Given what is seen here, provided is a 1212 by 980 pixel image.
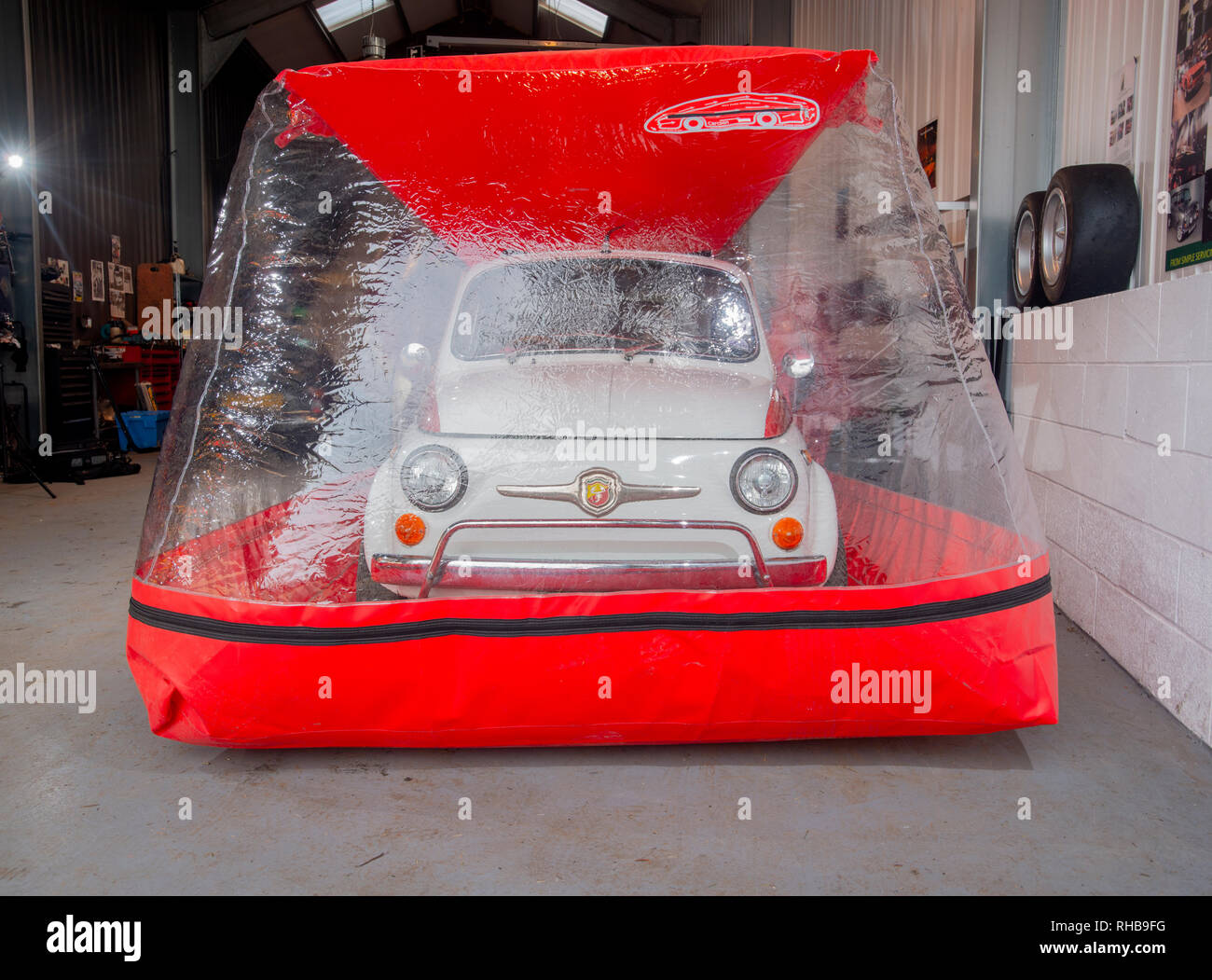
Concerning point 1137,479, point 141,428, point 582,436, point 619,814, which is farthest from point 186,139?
point 619,814

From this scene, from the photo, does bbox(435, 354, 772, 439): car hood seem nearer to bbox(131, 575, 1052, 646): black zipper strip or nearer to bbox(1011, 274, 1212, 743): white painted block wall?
bbox(131, 575, 1052, 646): black zipper strip

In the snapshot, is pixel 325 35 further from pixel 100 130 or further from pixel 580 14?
pixel 100 130

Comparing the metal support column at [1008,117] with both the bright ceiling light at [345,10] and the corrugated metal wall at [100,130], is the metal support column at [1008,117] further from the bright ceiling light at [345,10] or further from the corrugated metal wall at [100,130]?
the bright ceiling light at [345,10]

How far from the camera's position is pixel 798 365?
2467mm

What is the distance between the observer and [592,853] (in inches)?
65.2

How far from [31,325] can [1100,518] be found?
744 centimetres

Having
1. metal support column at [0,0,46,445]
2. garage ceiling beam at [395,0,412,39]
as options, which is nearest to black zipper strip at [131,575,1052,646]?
metal support column at [0,0,46,445]

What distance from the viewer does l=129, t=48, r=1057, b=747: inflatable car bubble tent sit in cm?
189

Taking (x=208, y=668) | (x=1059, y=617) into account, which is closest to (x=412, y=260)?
(x=208, y=668)

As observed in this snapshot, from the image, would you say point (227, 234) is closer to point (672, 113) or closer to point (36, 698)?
point (672, 113)

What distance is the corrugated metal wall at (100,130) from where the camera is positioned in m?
7.91

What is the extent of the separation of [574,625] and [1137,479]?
1.73m

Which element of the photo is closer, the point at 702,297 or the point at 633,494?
the point at 633,494

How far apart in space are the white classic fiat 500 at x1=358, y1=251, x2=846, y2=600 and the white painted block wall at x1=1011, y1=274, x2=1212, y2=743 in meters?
0.83
